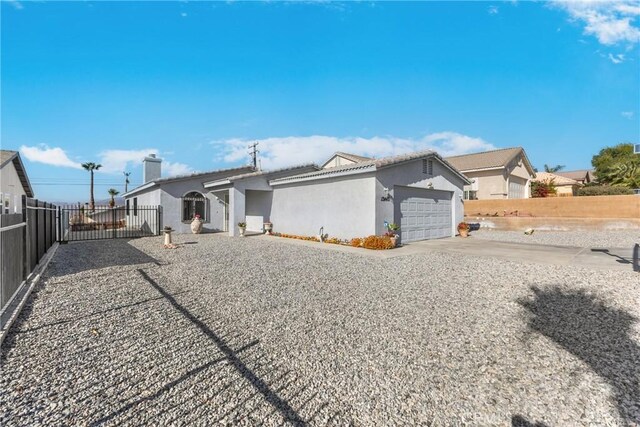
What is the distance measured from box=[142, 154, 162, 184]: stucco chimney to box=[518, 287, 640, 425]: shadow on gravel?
22703mm

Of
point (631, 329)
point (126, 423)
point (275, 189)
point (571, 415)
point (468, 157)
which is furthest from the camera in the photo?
point (468, 157)

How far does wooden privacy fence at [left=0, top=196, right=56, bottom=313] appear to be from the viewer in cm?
494

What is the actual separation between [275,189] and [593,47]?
1644 centimetres

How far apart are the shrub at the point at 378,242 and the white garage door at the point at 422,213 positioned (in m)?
2.08

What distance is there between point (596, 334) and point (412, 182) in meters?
10.4

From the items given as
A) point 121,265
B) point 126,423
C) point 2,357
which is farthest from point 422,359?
point 121,265

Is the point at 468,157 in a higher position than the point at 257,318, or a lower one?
higher

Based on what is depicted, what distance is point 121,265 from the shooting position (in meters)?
8.34

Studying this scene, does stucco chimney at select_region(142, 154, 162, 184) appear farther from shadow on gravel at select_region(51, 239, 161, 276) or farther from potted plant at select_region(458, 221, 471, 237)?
potted plant at select_region(458, 221, 471, 237)

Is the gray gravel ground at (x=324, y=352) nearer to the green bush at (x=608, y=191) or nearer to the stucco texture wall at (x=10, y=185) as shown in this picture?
the stucco texture wall at (x=10, y=185)

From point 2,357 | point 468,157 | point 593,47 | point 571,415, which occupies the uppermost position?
point 593,47

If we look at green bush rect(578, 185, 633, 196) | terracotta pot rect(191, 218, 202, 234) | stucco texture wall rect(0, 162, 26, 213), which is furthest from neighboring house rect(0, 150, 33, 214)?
green bush rect(578, 185, 633, 196)

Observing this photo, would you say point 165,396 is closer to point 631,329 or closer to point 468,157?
point 631,329

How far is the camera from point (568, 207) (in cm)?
1912
